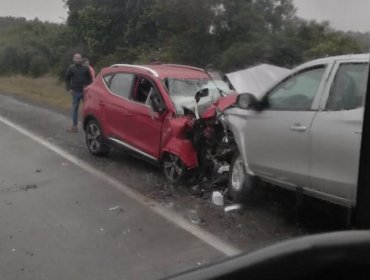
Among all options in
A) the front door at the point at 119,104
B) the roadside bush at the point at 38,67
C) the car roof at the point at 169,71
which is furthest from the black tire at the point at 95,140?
the roadside bush at the point at 38,67

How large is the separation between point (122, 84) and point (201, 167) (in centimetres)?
214

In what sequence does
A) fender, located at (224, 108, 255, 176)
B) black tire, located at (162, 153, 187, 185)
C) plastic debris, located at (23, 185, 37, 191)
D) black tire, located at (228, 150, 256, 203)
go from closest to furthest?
fender, located at (224, 108, 255, 176), black tire, located at (228, 150, 256, 203), black tire, located at (162, 153, 187, 185), plastic debris, located at (23, 185, 37, 191)

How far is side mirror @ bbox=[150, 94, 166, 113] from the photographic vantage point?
317 inches

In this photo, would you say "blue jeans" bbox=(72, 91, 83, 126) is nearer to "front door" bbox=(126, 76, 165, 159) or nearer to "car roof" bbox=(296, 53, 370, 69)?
"front door" bbox=(126, 76, 165, 159)

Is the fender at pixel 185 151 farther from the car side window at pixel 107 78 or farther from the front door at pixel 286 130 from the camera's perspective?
the car side window at pixel 107 78

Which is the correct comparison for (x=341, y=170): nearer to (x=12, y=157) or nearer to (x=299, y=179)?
(x=299, y=179)

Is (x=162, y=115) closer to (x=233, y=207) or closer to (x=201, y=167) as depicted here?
(x=201, y=167)

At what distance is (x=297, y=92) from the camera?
5961 millimetres

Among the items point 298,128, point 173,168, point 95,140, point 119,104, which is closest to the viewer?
point 298,128

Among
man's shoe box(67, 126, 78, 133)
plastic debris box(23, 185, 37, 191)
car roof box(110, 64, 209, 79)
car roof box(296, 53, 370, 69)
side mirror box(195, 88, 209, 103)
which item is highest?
car roof box(296, 53, 370, 69)

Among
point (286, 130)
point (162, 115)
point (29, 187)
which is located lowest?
point (29, 187)

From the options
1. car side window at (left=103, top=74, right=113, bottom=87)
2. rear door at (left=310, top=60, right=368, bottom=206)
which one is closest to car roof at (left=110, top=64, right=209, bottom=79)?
car side window at (left=103, top=74, right=113, bottom=87)

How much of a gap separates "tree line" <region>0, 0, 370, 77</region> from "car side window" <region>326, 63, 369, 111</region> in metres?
0.21

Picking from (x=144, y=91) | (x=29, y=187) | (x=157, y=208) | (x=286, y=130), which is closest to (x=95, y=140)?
(x=144, y=91)
